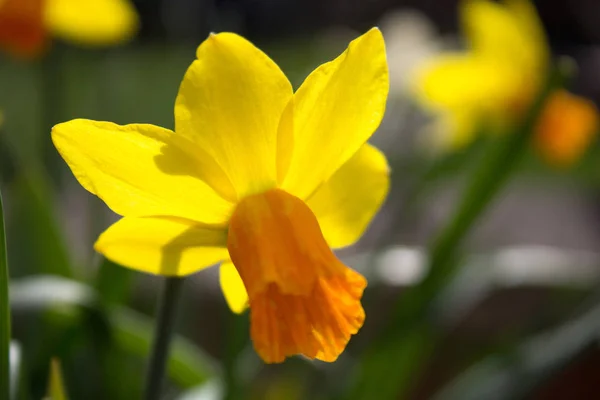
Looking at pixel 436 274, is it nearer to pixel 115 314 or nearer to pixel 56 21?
pixel 115 314

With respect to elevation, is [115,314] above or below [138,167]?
below

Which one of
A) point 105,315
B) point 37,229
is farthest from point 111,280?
point 37,229

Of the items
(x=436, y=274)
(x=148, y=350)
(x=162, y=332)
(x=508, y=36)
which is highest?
(x=508, y=36)

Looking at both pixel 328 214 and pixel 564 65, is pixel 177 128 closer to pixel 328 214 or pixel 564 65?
pixel 328 214

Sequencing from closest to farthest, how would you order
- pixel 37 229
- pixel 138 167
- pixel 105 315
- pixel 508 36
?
pixel 138 167
pixel 105 315
pixel 37 229
pixel 508 36

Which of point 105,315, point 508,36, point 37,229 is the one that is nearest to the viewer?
point 105,315

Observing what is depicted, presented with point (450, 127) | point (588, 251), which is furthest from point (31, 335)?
point (588, 251)
